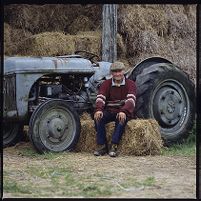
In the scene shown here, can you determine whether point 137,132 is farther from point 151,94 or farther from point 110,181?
point 110,181

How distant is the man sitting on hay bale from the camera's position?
7.38 meters

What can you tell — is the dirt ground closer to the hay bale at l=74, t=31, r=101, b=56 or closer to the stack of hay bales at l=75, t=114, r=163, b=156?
the stack of hay bales at l=75, t=114, r=163, b=156

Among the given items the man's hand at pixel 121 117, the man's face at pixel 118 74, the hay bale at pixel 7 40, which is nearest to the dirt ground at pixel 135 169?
the man's hand at pixel 121 117

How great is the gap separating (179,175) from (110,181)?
2.65 ft

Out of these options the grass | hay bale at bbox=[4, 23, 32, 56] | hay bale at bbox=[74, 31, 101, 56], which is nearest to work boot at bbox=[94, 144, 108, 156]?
the grass

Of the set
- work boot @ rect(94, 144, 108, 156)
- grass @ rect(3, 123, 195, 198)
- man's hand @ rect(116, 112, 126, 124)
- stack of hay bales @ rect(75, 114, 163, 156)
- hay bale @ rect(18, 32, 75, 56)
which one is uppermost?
hay bale @ rect(18, 32, 75, 56)

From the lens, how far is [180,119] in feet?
27.1

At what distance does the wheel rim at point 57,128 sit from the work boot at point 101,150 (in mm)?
368

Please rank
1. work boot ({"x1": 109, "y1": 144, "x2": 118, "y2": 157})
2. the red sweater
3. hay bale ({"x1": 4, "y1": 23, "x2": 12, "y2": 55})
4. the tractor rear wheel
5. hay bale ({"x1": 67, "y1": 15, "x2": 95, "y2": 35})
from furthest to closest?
hay bale ({"x1": 67, "y1": 15, "x2": 95, "y2": 35})
hay bale ({"x1": 4, "y1": 23, "x2": 12, "y2": 55})
the tractor rear wheel
the red sweater
work boot ({"x1": 109, "y1": 144, "x2": 118, "y2": 157})

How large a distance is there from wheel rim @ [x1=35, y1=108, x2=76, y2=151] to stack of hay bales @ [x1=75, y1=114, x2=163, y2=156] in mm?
279

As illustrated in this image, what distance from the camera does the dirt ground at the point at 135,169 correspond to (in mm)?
5441

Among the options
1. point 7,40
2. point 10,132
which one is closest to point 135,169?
point 10,132
